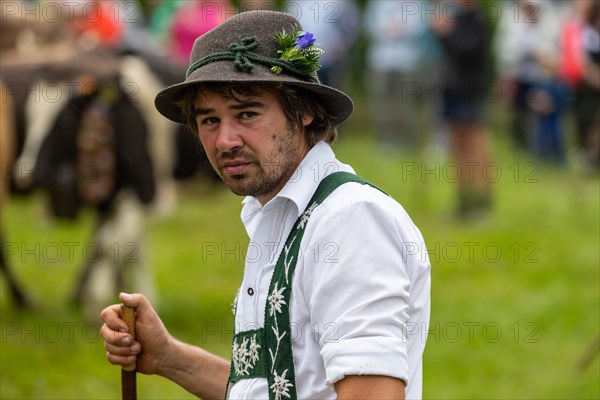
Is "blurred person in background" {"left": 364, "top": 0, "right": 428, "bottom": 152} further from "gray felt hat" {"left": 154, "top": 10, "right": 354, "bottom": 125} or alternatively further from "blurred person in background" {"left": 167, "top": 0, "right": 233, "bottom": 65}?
"gray felt hat" {"left": 154, "top": 10, "right": 354, "bottom": 125}

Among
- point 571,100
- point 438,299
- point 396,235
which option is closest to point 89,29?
point 438,299

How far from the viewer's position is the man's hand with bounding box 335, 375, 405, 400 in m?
2.38

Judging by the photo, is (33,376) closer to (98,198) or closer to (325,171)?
(98,198)

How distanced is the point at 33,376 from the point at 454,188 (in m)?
7.04

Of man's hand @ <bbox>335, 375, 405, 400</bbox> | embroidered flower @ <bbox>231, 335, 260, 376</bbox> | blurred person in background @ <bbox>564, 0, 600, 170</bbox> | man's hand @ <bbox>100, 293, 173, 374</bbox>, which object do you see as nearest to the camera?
man's hand @ <bbox>335, 375, 405, 400</bbox>

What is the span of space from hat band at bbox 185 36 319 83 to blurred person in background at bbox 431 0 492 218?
8369 mm

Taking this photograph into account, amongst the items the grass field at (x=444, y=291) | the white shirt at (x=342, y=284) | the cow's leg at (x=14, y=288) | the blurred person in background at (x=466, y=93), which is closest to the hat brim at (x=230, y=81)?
the white shirt at (x=342, y=284)

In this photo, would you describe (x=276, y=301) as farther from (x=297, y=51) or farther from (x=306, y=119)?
(x=297, y=51)

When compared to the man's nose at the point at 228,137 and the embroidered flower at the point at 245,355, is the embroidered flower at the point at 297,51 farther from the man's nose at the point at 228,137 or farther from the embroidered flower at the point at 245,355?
the embroidered flower at the point at 245,355

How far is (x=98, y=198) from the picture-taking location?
732cm

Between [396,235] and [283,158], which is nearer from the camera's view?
[396,235]

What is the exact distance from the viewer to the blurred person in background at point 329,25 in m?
12.9

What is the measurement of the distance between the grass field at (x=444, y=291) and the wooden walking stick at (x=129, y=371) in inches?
122

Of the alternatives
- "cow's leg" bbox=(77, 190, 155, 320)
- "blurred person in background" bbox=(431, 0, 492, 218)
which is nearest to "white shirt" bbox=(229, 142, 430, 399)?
"cow's leg" bbox=(77, 190, 155, 320)
